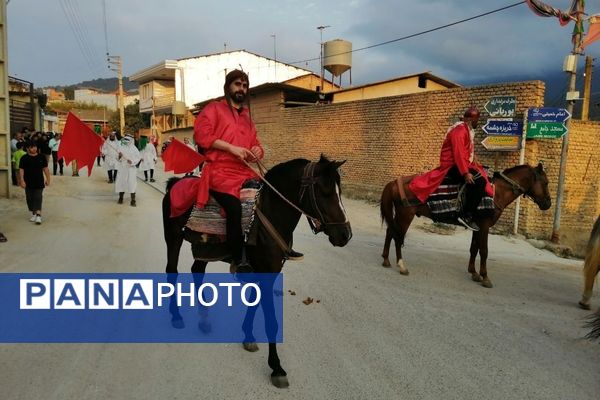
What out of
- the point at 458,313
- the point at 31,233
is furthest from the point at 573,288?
the point at 31,233

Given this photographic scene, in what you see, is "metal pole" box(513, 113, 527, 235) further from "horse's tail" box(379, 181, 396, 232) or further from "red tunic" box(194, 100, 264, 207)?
"red tunic" box(194, 100, 264, 207)

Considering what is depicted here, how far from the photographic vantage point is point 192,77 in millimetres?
39312

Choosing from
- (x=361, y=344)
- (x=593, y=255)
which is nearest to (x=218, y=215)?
(x=361, y=344)

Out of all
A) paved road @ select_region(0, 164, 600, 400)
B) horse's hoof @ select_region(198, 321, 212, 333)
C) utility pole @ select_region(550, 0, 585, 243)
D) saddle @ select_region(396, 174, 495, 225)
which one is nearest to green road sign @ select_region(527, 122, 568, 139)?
utility pole @ select_region(550, 0, 585, 243)

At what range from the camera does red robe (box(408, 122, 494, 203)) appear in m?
5.96

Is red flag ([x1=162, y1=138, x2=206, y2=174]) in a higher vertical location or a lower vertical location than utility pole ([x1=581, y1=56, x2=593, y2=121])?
lower

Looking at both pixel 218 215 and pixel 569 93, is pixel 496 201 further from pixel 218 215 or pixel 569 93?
pixel 569 93

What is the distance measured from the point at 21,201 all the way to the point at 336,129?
417 inches

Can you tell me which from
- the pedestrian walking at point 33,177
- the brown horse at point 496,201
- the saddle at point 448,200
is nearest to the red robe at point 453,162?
the saddle at point 448,200

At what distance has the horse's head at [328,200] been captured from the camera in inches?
120

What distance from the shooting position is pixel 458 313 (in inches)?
192

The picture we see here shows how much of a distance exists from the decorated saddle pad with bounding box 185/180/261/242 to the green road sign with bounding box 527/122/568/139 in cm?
829

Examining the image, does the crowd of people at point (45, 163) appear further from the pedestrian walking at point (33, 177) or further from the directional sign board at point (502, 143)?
the directional sign board at point (502, 143)

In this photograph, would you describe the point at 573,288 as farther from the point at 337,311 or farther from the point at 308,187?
the point at 308,187
